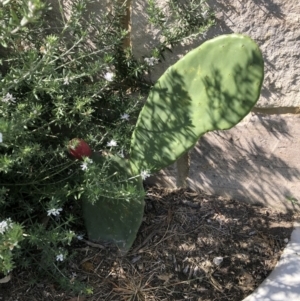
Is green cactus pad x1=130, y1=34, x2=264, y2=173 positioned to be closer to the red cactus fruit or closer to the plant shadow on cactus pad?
the plant shadow on cactus pad

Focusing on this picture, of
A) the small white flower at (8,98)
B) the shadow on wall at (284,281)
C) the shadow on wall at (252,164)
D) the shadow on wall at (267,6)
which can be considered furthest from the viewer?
the shadow on wall at (252,164)

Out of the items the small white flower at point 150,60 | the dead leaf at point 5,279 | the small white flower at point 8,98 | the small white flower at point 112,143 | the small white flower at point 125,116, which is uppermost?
the small white flower at point 150,60

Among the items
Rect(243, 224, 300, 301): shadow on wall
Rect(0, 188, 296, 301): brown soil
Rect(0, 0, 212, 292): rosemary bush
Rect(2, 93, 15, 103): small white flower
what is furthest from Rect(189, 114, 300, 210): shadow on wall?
Rect(2, 93, 15, 103): small white flower

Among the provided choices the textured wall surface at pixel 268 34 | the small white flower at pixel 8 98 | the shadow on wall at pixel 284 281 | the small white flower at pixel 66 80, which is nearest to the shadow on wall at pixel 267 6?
the textured wall surface at pixel 268 34

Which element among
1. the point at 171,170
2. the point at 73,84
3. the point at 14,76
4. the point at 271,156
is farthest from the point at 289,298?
the point at 14,76

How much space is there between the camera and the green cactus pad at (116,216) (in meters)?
1.75

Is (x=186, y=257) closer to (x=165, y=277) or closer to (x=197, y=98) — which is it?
(x=165, y=277)

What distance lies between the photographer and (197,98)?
1.58 meters

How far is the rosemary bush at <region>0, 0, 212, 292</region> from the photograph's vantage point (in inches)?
58.8

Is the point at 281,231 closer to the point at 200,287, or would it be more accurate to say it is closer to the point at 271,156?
the point at 271,156

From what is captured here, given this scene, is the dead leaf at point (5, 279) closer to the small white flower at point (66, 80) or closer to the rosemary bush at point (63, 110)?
the rosemary bush at point (63, 110)

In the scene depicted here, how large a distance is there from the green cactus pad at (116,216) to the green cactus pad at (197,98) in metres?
0.07

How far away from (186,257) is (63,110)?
639mm

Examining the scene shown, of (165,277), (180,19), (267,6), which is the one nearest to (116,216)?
(165,277)
